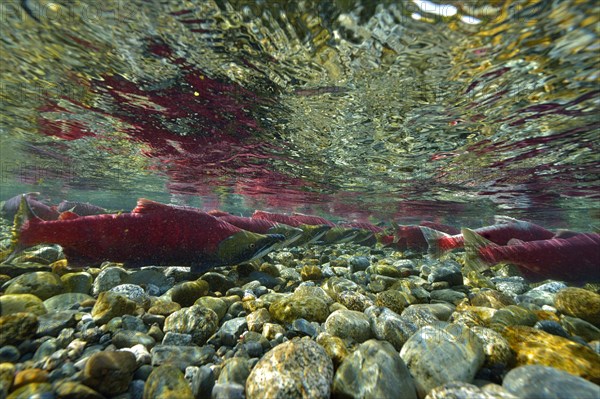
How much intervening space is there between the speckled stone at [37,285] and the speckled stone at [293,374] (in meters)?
3.90

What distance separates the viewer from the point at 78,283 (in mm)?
4352

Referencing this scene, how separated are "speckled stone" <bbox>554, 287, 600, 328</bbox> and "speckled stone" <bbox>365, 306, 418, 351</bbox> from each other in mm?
3058

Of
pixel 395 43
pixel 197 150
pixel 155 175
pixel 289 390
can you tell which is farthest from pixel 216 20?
pixel 155 175

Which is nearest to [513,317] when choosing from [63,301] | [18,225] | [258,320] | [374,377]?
[374,377]

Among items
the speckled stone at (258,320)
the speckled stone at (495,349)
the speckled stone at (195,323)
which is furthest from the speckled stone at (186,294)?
the speckled stone at (495,349)

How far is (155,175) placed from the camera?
632 inches

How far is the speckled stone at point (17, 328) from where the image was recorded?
8.59 ft

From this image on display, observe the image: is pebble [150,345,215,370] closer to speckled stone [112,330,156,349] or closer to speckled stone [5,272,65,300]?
speckled stone [112,330,156,349]

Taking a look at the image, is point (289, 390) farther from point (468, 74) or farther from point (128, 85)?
point (128, 85)

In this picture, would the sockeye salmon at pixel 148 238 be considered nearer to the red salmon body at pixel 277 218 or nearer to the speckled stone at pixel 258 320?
the speckled stone at pixel 258 320

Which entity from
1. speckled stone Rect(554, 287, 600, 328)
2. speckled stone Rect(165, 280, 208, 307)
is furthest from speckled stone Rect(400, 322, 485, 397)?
speckled stone Rect(165, 280, 208, 307)

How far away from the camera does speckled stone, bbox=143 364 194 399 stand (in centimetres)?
206

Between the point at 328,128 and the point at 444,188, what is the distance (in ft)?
31.9

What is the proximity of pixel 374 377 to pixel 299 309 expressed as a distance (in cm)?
156
